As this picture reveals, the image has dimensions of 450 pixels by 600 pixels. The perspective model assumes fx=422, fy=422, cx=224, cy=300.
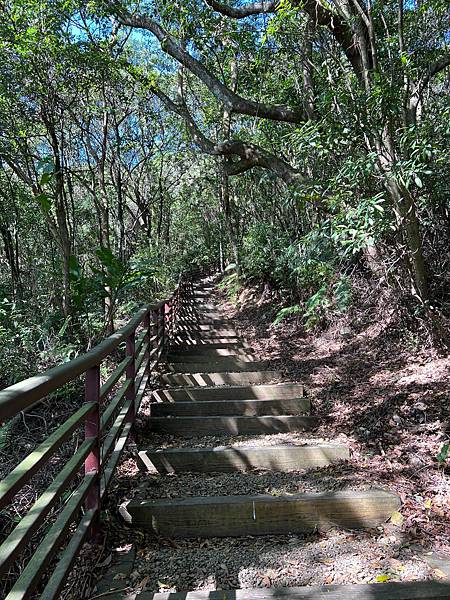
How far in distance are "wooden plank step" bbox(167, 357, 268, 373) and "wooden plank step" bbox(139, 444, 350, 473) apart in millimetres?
2599

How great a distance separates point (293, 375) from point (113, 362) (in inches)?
123

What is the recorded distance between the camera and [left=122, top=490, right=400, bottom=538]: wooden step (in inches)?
107

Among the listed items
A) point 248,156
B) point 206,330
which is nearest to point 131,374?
point 248,156

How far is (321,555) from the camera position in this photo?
97.0 inches

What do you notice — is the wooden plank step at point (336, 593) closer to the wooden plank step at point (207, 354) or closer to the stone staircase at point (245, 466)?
the stone staircase at point (245, 466)

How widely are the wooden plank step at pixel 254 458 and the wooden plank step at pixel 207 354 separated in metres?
3.07

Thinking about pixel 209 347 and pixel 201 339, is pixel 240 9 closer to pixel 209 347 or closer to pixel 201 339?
pixel 209 347

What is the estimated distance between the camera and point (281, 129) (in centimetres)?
909

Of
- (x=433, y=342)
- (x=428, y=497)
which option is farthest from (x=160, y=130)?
(x=428, y=497)

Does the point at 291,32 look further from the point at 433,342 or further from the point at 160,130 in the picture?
the point at 160,130

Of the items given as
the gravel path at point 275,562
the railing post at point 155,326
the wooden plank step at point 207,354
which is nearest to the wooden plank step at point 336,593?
the gravel path at point 275,562

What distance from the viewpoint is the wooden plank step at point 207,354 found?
21.7 ft

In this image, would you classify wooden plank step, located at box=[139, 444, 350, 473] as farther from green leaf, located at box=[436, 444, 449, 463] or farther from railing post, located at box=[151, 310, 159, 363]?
railing post, located at box=[151, 310, 159, 363]

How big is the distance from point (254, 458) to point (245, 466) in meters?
0.10
